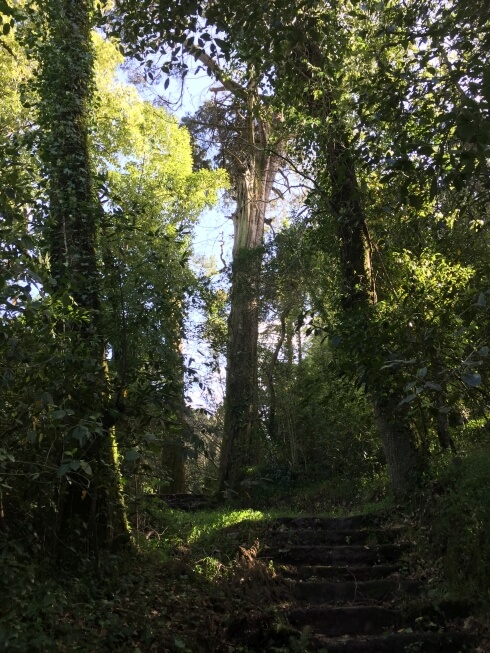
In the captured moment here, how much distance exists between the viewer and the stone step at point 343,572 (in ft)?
22.9

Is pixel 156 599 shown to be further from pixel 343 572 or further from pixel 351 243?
pixel 351 243

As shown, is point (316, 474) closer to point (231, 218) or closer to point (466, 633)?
point (231, 218)

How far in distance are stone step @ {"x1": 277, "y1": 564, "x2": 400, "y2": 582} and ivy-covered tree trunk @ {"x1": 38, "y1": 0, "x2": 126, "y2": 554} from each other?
6.91 ft

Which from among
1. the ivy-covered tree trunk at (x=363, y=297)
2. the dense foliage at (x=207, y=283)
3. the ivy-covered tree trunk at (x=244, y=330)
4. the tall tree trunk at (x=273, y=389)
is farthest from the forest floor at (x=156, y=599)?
the tall tree trunk at (x=273, y=389)

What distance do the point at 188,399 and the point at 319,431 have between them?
10.5m

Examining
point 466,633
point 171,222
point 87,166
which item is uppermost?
point 171,222

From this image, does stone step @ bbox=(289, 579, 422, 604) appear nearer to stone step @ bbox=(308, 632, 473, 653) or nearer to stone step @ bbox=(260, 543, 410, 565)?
stone step @ bbox=(260, 543, 410, 565)

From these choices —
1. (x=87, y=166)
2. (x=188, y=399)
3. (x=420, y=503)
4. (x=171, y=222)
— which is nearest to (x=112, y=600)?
(x=188, y=399)

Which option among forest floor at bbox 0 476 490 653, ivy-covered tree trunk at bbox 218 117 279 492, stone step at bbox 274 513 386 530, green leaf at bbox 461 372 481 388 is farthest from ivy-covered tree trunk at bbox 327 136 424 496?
ivy-covered tree trunk at bbox 218 117 279 492

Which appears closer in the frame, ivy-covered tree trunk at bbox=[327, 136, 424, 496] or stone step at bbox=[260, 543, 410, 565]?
stone step at bbox=[260, 543, 410, 565]

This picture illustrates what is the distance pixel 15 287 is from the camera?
4227 mm

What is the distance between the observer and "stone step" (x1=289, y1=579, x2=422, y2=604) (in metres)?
6.43

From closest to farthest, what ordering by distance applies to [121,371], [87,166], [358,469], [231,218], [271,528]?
[121,371]
[87,166]
[271,528]
[358,469]
[231,218]

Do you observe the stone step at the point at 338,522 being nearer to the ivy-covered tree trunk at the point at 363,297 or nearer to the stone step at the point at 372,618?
the ivy-covered tree trunk at the point at 363,297
